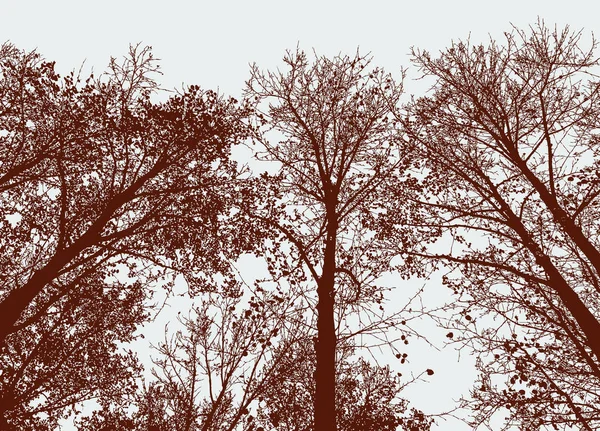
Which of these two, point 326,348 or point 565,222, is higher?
point 565,222

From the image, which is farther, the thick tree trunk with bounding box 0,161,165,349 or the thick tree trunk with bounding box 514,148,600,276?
the thick tree trunk with bounding box 514,148,600,276

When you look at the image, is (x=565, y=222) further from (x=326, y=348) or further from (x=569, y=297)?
(x=326, y=348)

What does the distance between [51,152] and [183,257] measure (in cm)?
336

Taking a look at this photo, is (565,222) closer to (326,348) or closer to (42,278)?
(326,348)

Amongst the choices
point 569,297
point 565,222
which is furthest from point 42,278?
→ point 565,222

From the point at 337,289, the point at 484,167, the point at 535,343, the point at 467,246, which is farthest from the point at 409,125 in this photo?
the point at 535,343

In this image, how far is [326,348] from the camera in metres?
7.75

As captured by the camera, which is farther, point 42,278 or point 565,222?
point 565,222

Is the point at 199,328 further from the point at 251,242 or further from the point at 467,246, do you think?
the point at 467,246

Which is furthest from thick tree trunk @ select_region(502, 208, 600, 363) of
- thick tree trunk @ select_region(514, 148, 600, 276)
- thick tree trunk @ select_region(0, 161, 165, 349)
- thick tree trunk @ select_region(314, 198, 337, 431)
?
thick tree trunk @ select_region(0, 161, 165, 349)

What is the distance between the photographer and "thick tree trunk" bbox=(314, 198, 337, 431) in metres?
7.14

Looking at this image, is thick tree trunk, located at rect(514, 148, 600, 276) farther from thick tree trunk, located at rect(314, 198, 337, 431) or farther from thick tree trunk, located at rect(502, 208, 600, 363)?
thick tree trunk, located at rect(314, 198, 337, 431)

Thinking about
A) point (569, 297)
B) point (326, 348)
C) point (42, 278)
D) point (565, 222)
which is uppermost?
point (565, 222)

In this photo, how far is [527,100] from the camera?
10.3 meters
